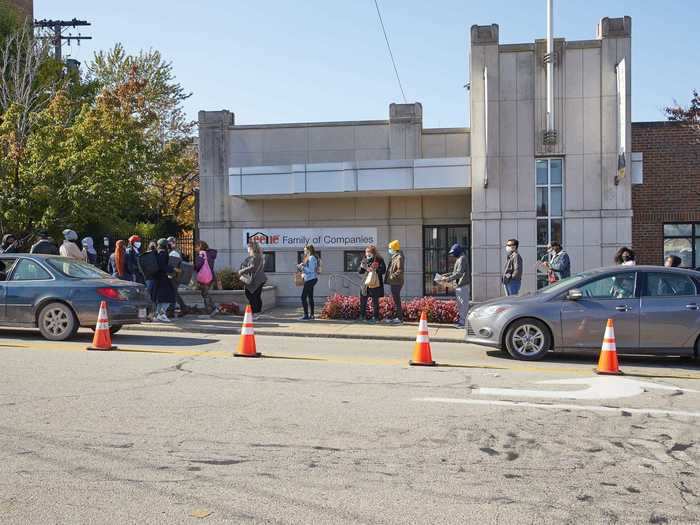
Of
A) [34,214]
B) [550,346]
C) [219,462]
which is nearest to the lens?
[219,462]

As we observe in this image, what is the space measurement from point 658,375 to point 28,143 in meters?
16.7

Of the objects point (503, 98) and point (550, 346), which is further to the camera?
point (503, 98)

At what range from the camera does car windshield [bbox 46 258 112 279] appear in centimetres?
1177

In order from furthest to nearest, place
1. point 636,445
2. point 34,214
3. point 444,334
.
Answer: point 34,214
point 444,334
point 636,445

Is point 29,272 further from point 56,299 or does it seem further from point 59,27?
point 59,27

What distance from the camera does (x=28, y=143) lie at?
18922 mm

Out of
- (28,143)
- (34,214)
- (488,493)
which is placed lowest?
(488,493)

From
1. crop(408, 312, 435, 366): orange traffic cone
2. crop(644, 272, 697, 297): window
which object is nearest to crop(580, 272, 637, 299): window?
crop(644, 272, 697, 297): window

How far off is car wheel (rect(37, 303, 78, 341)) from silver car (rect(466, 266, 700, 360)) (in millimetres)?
6674

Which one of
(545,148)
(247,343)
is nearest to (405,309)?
(545,148)

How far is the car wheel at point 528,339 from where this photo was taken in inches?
398

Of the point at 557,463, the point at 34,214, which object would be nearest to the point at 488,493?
the point at 557,463

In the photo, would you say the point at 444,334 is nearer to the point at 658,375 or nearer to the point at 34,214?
the point at 658,375

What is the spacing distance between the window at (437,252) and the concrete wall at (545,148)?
2.12m
